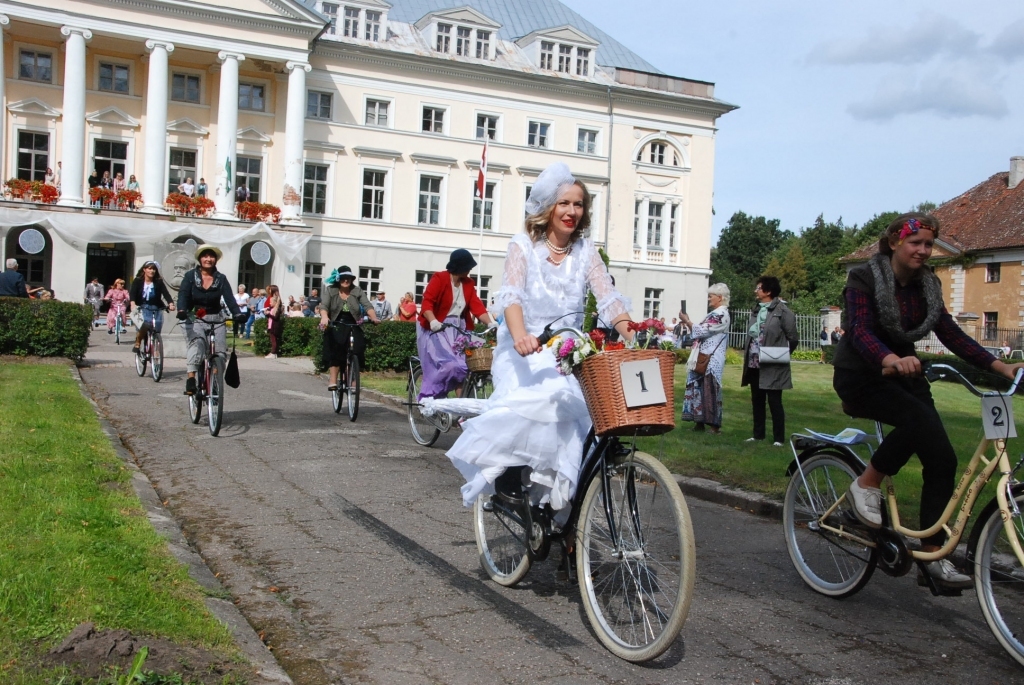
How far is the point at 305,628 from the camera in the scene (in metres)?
4.48

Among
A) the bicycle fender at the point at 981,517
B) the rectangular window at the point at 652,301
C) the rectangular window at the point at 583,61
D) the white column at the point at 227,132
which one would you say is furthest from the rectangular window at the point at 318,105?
the bicycle fender at the point at 981,517

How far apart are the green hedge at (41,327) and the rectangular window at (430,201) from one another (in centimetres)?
3008

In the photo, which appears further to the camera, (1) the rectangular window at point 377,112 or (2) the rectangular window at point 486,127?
(2) the rectangular window at point 486,127

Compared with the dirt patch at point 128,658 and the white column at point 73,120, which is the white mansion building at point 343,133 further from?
the dirt patch at point 128,658

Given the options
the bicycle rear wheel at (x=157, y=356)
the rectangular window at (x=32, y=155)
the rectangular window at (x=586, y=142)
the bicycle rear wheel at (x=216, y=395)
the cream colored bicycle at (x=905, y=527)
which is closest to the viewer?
the cream colored bicycle at (x=905, y=527)

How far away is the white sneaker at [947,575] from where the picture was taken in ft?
15.0

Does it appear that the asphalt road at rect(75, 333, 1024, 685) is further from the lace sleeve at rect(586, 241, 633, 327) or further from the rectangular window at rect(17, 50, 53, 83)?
the rectangular window at rect(17, 50, 53, 83)

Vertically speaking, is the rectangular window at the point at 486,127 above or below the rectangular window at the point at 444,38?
below

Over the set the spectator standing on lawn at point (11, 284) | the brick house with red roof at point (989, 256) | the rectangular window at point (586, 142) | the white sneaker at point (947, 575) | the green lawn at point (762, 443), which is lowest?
the green lawn at point (762, 443)

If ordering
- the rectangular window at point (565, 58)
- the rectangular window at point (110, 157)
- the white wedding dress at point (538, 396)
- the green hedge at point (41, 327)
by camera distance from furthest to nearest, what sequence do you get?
1. the rectangular window at point (565, 58)
2. the rectangular window at point (110, 157)
3. the green hedge at point (41, 327)
4. the white wedding dress at point (538, 396)

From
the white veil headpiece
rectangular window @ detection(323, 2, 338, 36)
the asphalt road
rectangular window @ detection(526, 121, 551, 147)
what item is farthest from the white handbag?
rectangular window @ detection(526, 121, 551, 147)

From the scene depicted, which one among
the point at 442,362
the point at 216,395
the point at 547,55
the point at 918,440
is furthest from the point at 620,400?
the point at 547,55

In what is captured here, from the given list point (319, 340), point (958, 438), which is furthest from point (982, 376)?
point (319, 340)

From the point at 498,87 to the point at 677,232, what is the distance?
12.1m
